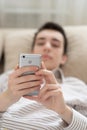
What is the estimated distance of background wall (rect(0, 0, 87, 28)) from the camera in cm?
209

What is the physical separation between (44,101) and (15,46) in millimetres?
819

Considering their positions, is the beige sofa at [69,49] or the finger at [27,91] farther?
the beige sofa at [69,49]

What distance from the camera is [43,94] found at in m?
1.09

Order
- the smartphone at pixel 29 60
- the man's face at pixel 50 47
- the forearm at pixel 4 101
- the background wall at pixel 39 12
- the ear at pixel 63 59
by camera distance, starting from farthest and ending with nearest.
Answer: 1. the background wall at pixel 39 12
2. the ear at pixel 63 59
3. the man's face at pixel 50 47
4. the forearm at pixel 4 101
5. the smartphone at pixel 29 60

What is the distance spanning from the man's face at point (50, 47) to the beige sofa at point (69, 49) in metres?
0.08

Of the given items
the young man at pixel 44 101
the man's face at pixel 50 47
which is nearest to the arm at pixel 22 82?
the young man at pixel 44 101

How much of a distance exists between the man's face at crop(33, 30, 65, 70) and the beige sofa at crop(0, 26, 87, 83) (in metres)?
0.08

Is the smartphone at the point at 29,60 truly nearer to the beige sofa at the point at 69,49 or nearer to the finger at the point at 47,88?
the finger at the point at 47,88

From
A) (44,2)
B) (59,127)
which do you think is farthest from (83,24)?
(59,127)

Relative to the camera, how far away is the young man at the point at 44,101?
1.07 m

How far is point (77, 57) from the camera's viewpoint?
1.78 metres

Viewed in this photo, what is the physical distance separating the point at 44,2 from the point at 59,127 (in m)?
1.16

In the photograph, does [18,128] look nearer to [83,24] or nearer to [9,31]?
[9,31]

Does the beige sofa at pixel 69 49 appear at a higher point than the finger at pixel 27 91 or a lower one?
higher
